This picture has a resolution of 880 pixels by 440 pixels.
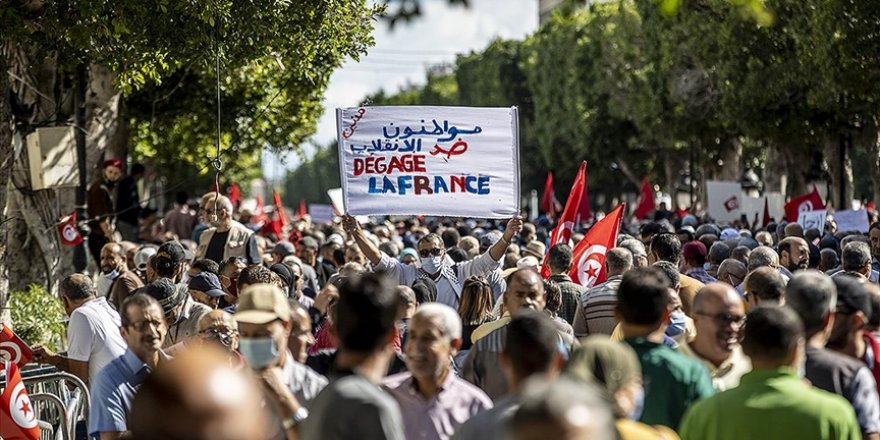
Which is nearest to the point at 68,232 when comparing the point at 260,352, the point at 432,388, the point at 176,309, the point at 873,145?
the point at 176,309

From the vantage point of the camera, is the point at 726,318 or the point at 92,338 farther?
the point at 92,338

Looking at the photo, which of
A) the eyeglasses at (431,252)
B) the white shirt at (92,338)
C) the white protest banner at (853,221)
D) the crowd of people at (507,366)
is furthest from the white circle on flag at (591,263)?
the white protest banner at (853,221)

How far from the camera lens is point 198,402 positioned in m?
2.99

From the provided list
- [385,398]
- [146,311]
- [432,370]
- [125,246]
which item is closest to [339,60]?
[125,246]

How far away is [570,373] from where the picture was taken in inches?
195

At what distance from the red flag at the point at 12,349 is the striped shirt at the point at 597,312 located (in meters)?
3.39

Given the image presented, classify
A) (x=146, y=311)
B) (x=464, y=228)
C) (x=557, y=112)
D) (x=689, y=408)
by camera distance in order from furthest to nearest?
(x=557, y=112), (x=464, y=228), (x=146, y=311), (x=689, y=408)

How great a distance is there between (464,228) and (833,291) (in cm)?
1558

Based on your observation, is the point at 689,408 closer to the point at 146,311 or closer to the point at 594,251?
the point at 146,311

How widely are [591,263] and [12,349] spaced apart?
516cm

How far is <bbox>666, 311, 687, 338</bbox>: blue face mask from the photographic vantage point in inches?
319

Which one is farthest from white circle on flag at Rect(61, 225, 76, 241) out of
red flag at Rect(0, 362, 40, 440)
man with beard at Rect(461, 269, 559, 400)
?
man with beard at Rect(461, 269, 559, 400)

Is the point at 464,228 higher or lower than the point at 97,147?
lower

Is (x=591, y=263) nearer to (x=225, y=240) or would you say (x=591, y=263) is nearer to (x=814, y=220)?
(x=225, y=240)
